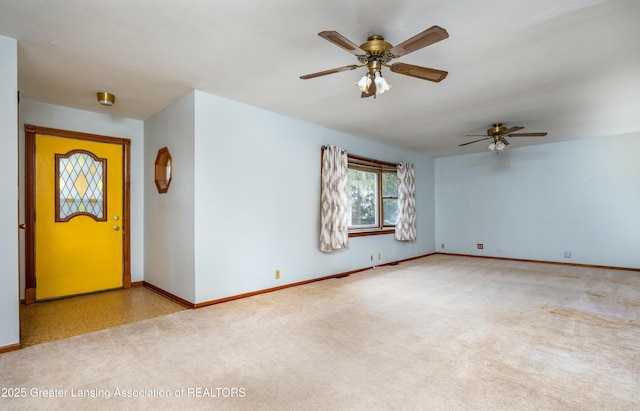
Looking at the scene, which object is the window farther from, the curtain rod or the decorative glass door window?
the decorative glass door window

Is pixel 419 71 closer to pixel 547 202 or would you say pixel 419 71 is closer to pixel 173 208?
pixel 173 208

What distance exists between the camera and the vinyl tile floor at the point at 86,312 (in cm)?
289

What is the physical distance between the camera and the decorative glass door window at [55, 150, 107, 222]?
403 centimetres

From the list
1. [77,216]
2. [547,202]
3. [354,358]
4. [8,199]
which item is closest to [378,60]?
[354,358]

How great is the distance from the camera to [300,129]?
4715 mm

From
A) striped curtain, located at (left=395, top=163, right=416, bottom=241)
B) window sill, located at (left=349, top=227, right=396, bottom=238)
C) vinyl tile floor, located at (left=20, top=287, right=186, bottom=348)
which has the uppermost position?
striped curtain, located at (left=395, top=163, right=416, bottom=241)

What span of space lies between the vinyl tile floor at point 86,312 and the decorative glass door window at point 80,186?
3.53ft

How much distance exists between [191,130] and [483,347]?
3651 millimetres

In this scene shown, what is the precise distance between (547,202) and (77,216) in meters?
8.30

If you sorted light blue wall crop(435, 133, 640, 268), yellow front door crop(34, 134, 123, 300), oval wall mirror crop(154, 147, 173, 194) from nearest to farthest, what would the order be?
yellow front door crop(34, 134, 123, 300) → oval wall mirror crop(154, 147, 173, 194) → light blue wall crop(435, 133, 640, 268)

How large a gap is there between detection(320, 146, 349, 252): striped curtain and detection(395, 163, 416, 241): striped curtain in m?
1.97

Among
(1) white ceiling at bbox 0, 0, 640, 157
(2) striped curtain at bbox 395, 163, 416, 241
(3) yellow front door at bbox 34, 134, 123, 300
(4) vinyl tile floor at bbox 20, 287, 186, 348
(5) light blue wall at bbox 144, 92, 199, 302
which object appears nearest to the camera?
(1) white ceiling at bbox 0, 0, 640, 157

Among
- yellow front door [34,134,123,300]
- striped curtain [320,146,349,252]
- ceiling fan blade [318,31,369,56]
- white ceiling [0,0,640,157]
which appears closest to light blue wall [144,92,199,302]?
white ceiling [0,0,640,157]

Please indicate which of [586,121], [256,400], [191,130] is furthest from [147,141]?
[586,121]
